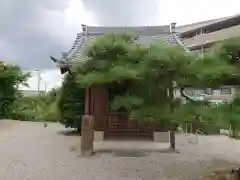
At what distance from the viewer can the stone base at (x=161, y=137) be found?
36.6 feet

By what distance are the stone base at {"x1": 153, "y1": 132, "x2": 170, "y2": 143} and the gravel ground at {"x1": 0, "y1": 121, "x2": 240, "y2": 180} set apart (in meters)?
1.00

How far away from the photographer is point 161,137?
36.7 ft

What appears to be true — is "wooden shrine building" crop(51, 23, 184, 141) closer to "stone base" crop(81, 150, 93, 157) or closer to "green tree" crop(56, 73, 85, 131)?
"green tree" crop(56, 73, 85, 131)

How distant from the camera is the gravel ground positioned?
6.26 m

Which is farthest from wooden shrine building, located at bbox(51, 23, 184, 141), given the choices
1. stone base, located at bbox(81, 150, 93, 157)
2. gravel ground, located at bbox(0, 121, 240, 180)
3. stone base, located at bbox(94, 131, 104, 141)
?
stone base, located at bbox(81, 150, 93, 157)

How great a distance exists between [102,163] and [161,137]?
4.01 m

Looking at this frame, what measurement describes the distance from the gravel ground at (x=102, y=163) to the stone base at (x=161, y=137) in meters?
1.00

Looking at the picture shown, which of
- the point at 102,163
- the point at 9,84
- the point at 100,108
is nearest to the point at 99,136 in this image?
the point at 100,108

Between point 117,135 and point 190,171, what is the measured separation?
519cm

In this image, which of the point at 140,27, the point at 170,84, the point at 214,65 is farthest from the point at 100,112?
the point at 214,65

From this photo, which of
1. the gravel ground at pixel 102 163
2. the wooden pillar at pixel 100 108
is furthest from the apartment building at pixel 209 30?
the gravel ground at pixel 102 163

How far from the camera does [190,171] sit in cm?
664

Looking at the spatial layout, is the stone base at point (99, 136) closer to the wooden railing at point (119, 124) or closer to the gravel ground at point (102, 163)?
the wooden railing at point (119, 124)

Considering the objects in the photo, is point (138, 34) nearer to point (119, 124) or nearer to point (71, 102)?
point (71, 102)
